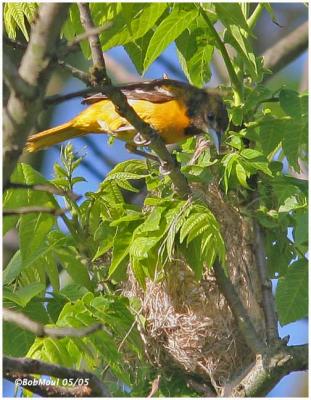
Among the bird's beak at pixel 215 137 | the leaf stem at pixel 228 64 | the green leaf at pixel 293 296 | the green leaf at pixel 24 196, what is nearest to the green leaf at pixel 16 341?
the green leaf at pixel 24 196

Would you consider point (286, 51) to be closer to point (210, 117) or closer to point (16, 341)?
point (210, 117)

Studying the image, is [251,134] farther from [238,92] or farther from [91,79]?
[91,79]

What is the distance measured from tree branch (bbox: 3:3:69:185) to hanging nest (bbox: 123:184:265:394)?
2.38 metres

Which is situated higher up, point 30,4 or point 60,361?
point 30,4

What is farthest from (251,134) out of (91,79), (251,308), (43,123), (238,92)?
(43,123)

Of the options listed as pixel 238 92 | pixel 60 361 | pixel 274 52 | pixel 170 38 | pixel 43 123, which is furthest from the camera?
pixel 43 123

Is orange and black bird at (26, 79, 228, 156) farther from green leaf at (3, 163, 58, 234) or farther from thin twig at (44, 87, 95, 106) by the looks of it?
thin twig at (44, 87, 95, 106)

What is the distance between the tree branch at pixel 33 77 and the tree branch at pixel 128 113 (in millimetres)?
691

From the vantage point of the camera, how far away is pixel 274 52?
636 centimetres

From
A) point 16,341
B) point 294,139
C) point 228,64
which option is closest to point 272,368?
point 294,139

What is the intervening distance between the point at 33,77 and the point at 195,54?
217 centimetres

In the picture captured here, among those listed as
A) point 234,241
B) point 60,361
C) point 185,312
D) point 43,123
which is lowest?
point 60,361

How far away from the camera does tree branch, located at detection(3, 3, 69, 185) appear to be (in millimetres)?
2102

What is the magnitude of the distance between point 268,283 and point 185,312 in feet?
1.52
